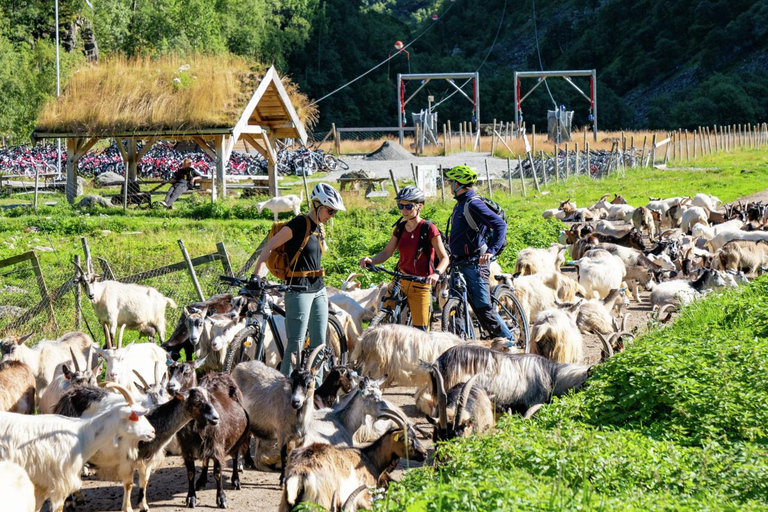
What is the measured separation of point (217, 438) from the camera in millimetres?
6410

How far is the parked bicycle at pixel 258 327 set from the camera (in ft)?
24.0

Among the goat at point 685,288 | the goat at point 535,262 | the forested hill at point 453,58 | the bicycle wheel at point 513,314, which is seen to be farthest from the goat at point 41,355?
the forested hill at point 453,58

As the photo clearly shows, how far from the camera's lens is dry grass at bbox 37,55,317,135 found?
74.1 ft

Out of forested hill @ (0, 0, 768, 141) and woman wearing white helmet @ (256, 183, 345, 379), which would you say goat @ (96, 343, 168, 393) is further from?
forested hill @ (0, 0, 768, 141)

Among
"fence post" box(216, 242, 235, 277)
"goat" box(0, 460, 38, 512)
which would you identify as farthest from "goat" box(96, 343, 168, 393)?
"goat" box(0, 460, 38, 512)

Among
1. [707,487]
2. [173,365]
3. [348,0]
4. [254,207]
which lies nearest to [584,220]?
[254,207]

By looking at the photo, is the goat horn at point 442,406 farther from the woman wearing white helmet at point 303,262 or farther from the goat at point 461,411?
the woman wearing white helmet at point 303,262

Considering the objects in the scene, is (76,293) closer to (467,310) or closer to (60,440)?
(467,310)

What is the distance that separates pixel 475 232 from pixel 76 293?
4.94 m

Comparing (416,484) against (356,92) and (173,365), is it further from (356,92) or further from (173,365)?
(356,92)

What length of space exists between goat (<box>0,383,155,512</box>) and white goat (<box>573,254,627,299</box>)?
744cm

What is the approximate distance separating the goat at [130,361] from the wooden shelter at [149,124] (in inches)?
539

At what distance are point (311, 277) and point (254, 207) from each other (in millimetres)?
14884

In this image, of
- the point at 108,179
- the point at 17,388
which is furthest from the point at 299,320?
the point at 108,179
